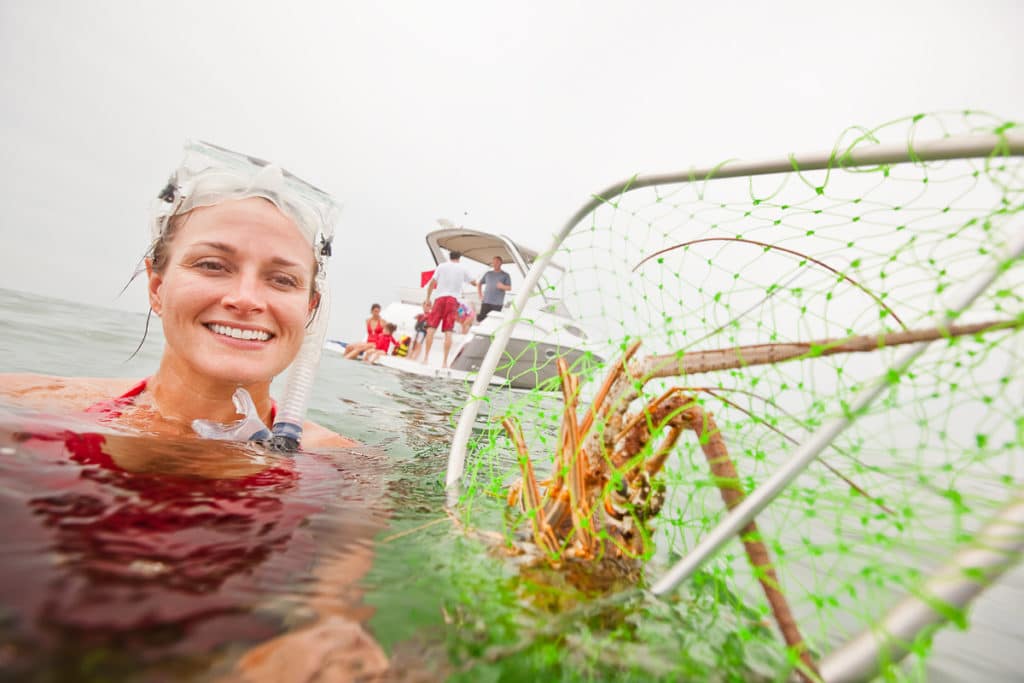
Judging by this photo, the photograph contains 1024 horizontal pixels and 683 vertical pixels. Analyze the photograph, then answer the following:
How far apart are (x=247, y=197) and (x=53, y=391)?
170 cm

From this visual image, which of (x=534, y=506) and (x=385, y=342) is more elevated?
(x=385, y=342)

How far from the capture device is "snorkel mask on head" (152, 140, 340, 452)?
2705mm

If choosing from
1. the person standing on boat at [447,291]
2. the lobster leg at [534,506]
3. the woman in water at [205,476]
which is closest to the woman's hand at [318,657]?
the woman in water at [205,476]

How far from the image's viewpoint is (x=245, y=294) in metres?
2.52

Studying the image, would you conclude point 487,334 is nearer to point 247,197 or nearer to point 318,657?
point 247,197

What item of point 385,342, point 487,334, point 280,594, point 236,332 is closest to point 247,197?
point 236,332

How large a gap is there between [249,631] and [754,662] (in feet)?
4.42

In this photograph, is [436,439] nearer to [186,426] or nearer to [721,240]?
[186,426]

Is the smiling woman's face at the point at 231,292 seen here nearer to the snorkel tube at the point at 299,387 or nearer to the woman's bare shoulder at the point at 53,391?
the snorkel tube at the point at 299,387

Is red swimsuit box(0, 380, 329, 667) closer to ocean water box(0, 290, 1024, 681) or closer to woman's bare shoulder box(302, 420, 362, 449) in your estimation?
ocean water box(0, 290, 1024, 681)

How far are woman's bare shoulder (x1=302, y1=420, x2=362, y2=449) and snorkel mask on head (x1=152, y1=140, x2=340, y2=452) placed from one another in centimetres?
17

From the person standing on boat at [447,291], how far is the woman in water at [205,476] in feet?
29.4

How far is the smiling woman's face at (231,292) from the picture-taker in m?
2.52

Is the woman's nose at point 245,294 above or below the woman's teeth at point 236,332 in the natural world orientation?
above
